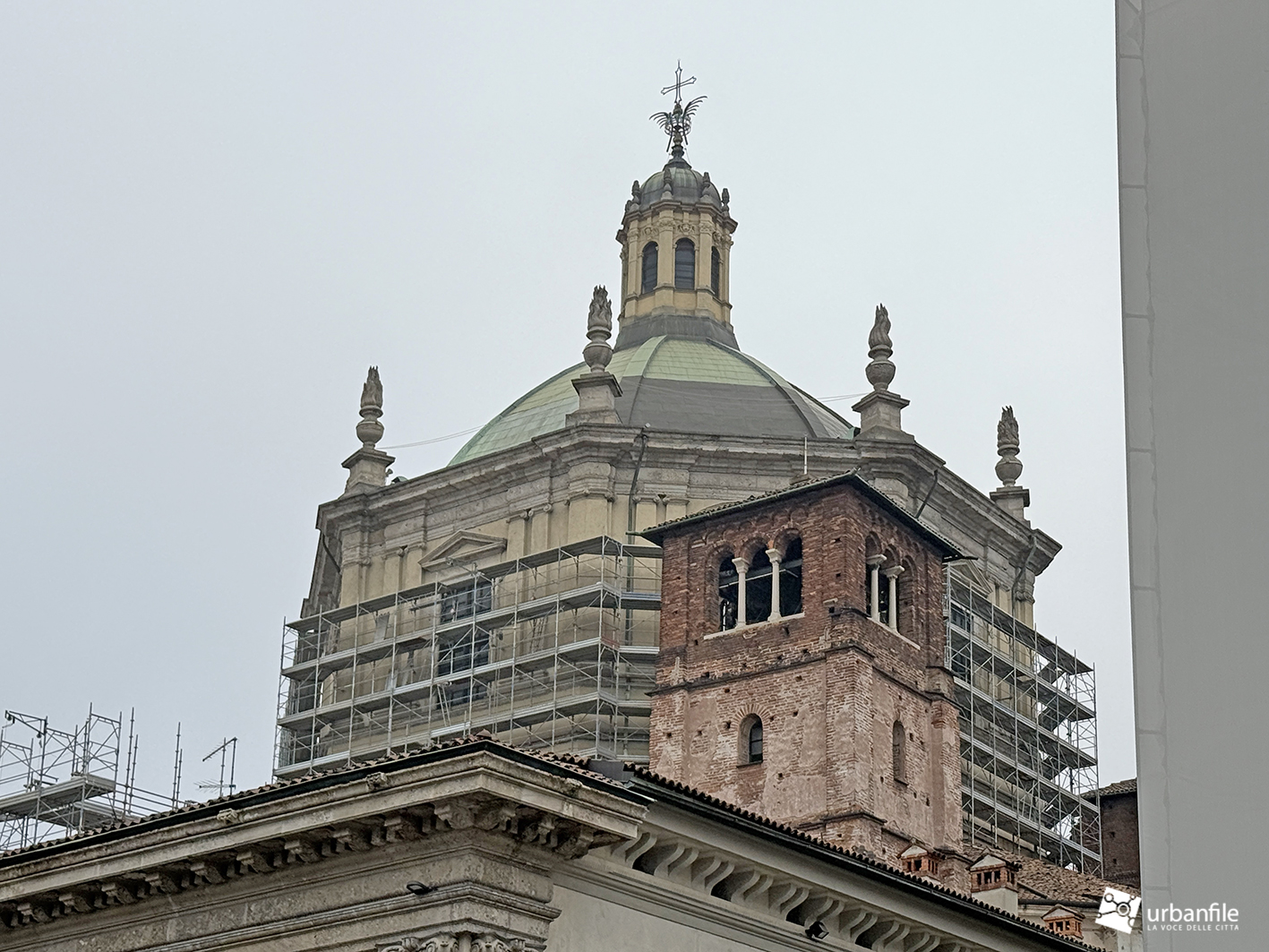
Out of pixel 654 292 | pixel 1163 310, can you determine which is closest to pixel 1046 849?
pixel 654 292

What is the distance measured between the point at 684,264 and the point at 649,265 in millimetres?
821

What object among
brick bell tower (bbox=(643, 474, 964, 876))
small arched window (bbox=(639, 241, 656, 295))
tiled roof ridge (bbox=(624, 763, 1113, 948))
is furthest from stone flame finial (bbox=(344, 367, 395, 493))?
tiled roof ridge (bbox=(624, 763, 1113, 948))

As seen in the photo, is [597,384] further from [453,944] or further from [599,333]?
[453,944]

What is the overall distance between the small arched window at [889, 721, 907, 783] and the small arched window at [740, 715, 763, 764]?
76.1 inches

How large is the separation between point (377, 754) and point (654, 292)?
13.7m

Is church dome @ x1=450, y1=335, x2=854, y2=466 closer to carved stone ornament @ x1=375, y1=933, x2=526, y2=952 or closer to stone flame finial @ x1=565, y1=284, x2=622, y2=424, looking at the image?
stone flame finial @ x1=565, y1=284, x2=622, y2=424

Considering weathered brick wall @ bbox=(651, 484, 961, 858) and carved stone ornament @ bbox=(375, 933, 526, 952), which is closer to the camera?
carved stone ornament @ bbox=(375, 933, 526, 952)

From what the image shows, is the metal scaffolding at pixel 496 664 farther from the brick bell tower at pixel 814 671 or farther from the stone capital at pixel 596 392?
the brick bell tower at pixel 814 671

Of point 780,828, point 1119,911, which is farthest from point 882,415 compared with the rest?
point 780,828

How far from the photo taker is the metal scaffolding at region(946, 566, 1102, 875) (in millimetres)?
38812

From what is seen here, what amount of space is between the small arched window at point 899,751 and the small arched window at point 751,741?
1.93 m

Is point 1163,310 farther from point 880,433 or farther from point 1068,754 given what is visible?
point 1068,754

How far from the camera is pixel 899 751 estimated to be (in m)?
32.6
